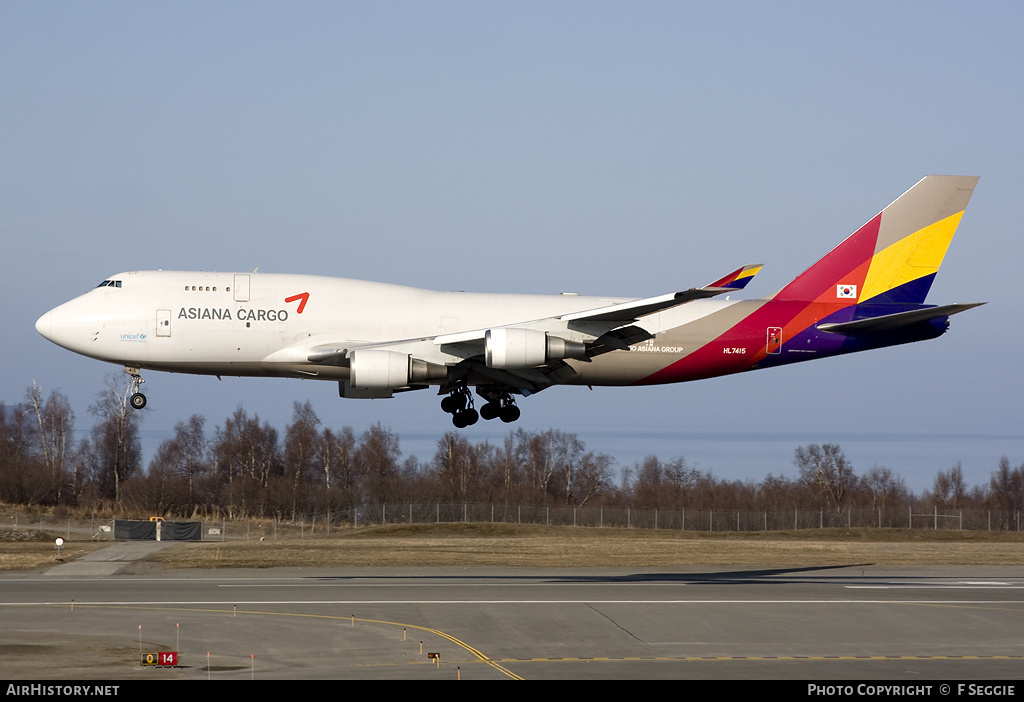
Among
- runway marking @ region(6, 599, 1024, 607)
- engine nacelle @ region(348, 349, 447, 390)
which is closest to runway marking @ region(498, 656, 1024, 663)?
runway marking @ region(6, 599, 1024, 607)

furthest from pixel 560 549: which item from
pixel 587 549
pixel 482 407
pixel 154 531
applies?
pixel 154 531

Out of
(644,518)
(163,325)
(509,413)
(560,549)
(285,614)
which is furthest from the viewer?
(644,518)

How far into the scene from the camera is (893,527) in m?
81.4

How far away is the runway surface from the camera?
1009 inches

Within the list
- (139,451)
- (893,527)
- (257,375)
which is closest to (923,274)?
(257,375)

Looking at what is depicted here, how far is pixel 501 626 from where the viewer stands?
102ft

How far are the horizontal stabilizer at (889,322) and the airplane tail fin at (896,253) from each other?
5.32 ft

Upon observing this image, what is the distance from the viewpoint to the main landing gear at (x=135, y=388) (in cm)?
3544

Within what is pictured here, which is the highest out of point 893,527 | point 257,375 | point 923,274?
point 923,274

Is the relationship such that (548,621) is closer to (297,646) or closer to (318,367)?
(297,646)

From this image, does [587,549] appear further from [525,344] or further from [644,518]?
[525,344]

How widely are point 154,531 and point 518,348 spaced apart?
43143 millimetres

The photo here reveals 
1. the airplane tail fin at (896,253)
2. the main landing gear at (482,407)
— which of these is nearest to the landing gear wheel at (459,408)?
the main landing gear at (482,407)
